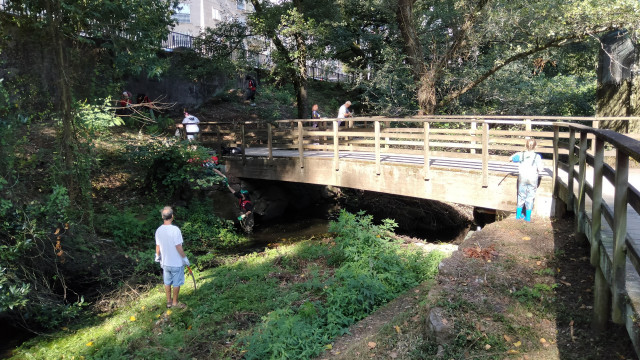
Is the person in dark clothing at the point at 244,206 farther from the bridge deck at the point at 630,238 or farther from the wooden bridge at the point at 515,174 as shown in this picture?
the bridge deck at the point at 630,238

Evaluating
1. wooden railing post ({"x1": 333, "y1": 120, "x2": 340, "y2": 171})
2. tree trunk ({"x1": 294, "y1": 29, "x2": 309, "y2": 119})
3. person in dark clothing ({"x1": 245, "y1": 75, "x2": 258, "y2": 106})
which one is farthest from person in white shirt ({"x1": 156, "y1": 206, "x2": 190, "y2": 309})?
person in dark clothing ({"x1": 245, "y1": 75, "x2": 258, "y2": 106})

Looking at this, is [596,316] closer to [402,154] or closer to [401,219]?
[402,154]

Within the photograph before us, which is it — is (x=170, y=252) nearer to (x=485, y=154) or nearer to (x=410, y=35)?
(x=485, y=154)

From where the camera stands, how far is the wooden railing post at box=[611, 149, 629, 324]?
308 centimetres

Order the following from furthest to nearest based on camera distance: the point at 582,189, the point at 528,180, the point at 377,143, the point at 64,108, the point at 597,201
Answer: the point at 377,143
the point at 64,108
the point at 528,180
the point at 582,189
the point at 597,201

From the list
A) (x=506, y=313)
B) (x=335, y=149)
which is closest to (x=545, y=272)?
(x=506, y=313)

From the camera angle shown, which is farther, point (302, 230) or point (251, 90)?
point (251, 90)

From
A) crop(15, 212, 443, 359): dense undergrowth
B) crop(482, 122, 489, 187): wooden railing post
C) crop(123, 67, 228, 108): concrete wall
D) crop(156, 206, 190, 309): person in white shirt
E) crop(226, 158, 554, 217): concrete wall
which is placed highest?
crop(123, 67, 228, 108): concrete wall

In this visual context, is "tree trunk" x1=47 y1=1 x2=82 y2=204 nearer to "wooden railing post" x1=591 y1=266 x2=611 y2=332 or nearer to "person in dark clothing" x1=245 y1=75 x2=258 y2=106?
"wooden railing post" x1=591 y1=266 x2=611 y2=332

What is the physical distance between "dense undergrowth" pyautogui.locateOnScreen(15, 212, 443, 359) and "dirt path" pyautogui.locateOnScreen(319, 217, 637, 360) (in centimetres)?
57

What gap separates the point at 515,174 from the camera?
887 cm

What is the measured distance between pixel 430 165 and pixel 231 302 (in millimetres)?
5513

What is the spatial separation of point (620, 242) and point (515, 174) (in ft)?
19.9

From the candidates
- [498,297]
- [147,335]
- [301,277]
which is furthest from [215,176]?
[498,297]
